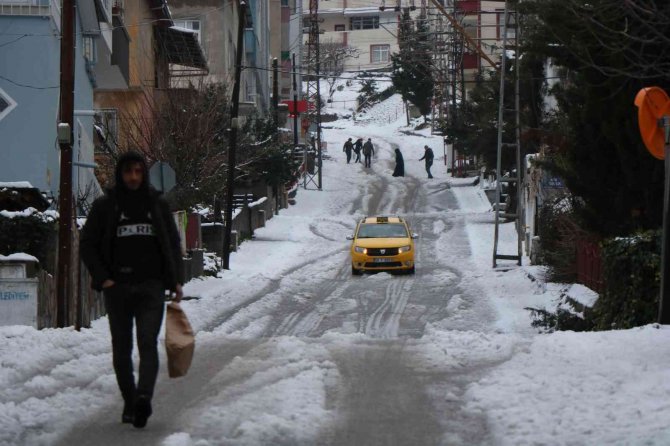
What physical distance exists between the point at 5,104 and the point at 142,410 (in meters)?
17.9

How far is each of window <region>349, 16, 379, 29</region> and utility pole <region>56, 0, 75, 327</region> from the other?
10183 cm

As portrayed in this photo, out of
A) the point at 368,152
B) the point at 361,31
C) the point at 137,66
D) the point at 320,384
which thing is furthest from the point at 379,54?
the point at 320,384

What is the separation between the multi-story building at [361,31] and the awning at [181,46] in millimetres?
69720

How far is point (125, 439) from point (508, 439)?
2.38 m

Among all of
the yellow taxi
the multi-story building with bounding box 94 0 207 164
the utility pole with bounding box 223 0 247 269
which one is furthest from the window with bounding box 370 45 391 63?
the yellow taxi

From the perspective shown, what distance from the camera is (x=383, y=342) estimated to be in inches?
508

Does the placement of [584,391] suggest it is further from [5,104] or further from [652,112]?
[5,104]

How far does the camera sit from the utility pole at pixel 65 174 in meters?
18.3

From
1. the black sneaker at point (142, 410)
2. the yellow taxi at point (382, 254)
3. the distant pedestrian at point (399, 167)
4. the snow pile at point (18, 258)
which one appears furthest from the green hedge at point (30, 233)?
the distant pedestrian at point (399, 167)

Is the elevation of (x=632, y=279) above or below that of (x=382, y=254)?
above

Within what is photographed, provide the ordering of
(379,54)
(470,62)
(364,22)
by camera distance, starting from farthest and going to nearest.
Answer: (364,22)
(379,54)
(470,62)

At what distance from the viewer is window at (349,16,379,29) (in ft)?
392

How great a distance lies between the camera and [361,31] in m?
118

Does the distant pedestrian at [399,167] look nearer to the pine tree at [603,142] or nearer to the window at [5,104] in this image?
the window at [5,104]
